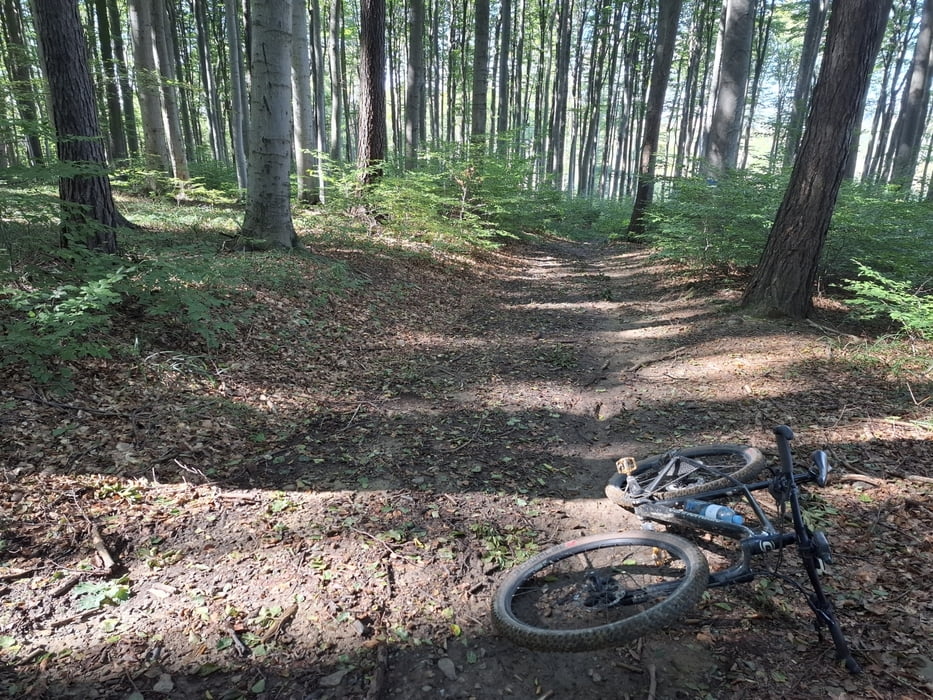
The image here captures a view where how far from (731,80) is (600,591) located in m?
14.2

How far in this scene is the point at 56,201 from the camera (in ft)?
13.4

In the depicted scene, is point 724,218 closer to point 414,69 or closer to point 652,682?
point 652,682

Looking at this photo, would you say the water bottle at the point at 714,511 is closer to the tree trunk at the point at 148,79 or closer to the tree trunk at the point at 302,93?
the tree trunk at the point at 302,93

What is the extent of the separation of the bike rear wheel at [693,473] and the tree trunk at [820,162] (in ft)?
14.0

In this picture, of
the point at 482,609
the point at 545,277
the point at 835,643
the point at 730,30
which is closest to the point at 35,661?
the point at 482,609

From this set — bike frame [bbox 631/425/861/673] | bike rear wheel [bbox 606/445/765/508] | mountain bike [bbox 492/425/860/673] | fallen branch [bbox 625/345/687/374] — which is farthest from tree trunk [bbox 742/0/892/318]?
bike frame [bbox 631/425/861/673]

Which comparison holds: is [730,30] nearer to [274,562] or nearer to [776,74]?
[274,562]

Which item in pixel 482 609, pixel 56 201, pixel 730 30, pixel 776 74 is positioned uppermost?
pixel 776 74

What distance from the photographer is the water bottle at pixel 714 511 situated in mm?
2588

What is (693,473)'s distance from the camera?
343cm

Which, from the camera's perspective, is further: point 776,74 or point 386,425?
point 776,74

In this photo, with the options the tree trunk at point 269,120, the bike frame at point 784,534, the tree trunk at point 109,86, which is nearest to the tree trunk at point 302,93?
the tree trunk at point 269,120

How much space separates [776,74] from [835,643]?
5984 centimetres

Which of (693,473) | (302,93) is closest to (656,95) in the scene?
(302,93)
